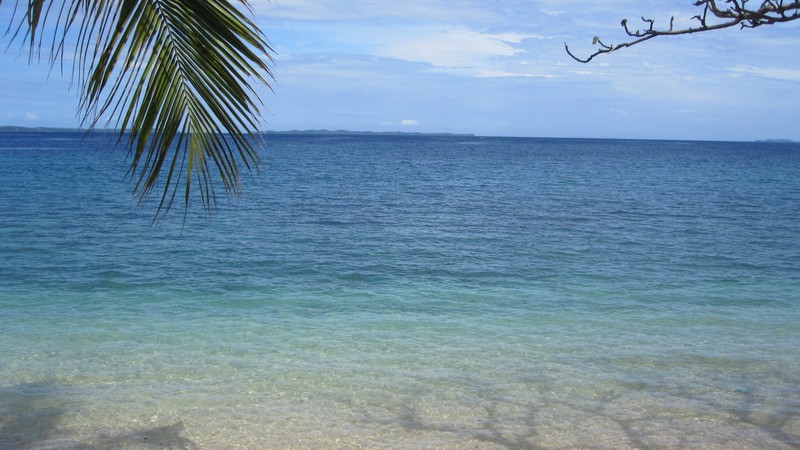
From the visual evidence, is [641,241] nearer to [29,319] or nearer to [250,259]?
[250,259]

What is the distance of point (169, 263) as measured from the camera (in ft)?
54.9

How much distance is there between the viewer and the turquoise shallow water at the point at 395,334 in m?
7.33

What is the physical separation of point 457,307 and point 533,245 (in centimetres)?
766

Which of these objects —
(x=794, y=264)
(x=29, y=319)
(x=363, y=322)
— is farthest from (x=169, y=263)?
(x=794, y=264)

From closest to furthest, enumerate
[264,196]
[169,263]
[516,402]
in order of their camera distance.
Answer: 1. [516,402]
2. [169,263]
3. [264,196]

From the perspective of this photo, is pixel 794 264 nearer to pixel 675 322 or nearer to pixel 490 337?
pixel 675 322

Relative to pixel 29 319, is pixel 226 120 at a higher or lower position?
higher

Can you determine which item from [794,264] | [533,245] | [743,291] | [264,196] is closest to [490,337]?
[743,291]

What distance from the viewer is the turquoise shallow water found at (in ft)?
24.0

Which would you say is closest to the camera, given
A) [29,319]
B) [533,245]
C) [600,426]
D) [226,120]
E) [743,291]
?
[226,120]

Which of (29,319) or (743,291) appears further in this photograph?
(743,291)

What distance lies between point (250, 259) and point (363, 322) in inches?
255

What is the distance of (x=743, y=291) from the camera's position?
47.2 feet

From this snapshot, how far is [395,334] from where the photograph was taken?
10.9 m
